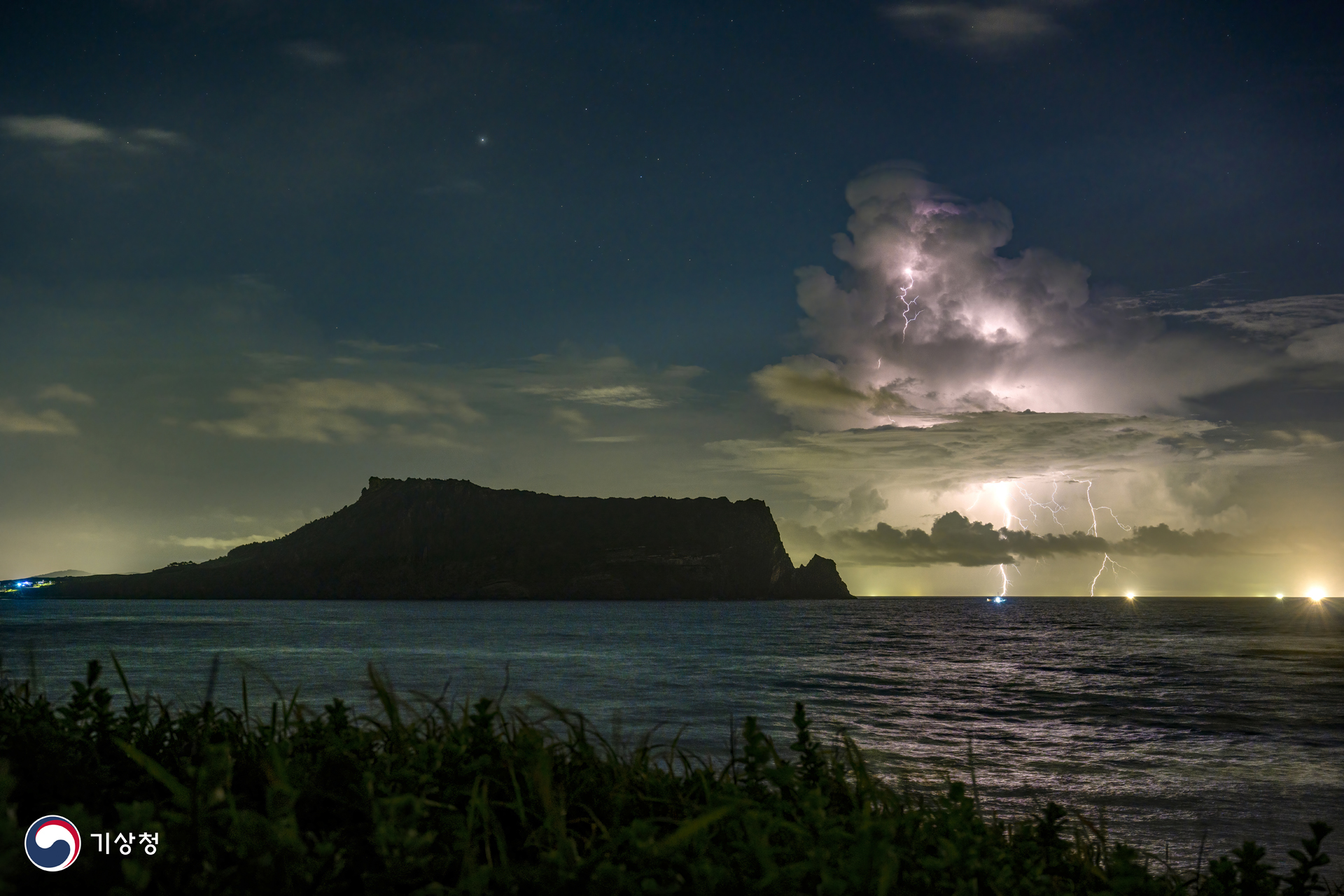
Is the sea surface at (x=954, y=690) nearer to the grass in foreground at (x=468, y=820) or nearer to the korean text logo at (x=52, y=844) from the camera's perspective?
the grass in foreground at (x=468, y=820)

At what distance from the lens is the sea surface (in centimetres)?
1559

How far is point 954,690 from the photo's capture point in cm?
3703

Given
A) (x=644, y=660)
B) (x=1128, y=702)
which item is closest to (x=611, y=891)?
(x=1128, y=702)

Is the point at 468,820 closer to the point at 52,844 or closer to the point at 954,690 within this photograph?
the point at 52,844

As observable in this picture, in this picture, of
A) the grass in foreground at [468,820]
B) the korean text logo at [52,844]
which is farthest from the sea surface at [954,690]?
the korean text logo at [52,844]

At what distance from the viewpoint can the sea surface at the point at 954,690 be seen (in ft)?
51.2

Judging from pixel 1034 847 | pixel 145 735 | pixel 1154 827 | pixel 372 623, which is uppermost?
pixel 145 735

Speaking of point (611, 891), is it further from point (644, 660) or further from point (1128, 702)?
point (644, 660)

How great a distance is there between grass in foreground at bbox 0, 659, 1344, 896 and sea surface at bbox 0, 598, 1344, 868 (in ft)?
1.71

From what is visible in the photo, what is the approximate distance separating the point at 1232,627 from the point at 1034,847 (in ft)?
432

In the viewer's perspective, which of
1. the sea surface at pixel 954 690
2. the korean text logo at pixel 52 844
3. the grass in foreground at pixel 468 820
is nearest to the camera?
the grass in foreground at pixel 468 820

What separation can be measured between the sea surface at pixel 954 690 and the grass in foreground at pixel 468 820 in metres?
0.52

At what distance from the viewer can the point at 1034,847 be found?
3.92 m

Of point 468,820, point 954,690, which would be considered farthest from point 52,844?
point 954,690
